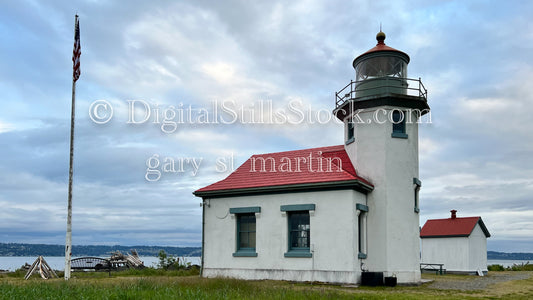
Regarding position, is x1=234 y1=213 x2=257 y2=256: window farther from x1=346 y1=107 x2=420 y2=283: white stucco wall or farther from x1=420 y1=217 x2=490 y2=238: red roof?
x1=420 y1=217 x2=490 y2=238: red roof

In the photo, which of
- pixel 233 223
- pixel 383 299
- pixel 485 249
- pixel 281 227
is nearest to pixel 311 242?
pixel 281 227

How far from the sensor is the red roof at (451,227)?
31031 millimetres

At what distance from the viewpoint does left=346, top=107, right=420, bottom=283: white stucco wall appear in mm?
19656

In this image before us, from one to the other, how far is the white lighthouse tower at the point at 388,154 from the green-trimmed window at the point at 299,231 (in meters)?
2.49

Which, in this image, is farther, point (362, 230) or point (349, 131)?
point (349, 131)

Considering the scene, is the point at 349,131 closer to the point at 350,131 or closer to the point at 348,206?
the point at 350,131

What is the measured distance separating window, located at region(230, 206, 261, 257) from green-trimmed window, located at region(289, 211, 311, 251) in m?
1.69

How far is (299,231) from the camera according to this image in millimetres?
20172

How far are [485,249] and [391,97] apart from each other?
18277mm

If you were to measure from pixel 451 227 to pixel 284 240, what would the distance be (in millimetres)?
16883

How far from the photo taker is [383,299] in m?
13.2

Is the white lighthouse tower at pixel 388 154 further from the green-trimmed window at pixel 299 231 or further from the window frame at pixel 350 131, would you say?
the green-trimmed window at pixel 299 231

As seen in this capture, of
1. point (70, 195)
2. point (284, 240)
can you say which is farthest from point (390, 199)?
point (70, 195)

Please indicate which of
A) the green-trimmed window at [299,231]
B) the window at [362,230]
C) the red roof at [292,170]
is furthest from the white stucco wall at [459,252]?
the green-trimmed window at [299,231]
